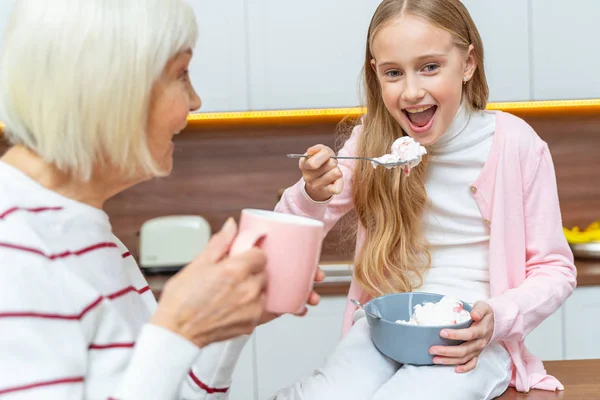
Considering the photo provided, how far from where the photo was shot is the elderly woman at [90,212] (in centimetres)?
76

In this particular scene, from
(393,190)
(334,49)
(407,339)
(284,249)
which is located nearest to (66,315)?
(284,249)

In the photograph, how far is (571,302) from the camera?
2439 mm

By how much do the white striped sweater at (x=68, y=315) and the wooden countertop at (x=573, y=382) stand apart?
2.51ft

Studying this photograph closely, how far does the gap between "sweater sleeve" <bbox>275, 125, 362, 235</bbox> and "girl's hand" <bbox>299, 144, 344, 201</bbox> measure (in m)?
0.04

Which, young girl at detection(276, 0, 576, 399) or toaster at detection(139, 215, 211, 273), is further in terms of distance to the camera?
toaster at detection(139, 215, 211, 273)

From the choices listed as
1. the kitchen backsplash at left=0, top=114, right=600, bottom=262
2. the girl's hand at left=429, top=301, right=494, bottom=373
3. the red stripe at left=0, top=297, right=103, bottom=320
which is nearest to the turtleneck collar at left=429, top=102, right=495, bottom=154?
the girl's hand at left=429, top=301, right=494, bottom=373

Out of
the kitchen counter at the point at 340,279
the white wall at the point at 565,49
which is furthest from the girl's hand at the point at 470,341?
the white wall at the point at 565,49

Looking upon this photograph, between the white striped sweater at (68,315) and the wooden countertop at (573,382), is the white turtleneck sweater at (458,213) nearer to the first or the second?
the wooden countertop at (573,382)

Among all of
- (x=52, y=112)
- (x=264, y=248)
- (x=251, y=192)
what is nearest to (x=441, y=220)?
(x=264, y=248)

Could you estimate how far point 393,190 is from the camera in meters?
1.57

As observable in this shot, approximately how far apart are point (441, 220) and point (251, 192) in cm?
159

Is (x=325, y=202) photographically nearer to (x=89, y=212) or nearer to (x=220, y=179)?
(x=89, y=212)

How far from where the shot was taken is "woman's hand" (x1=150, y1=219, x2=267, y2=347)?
78cm

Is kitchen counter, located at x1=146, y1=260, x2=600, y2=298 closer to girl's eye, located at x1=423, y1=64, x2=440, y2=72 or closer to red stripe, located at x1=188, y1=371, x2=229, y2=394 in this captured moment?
girl's eye, located at x1=423, y1=64, x2=440, y2=72
